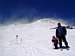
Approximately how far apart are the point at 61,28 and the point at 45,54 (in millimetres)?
2838

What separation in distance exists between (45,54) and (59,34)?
2667 millimetres

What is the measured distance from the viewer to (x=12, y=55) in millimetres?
13094

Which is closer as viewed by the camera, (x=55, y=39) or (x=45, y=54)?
(x=45, y=54)

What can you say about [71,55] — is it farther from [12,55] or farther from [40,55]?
[12,55]

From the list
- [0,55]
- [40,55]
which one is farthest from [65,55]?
[0,55]

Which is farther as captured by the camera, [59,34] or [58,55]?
[59,34]

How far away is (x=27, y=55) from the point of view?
1302 cm

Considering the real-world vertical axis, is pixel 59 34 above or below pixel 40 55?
above

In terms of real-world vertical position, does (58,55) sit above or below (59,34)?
below

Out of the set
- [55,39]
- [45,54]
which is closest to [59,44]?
[55,39]

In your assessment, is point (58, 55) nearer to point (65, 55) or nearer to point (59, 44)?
point (65, 55)

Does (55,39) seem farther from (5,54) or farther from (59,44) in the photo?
(5,54)

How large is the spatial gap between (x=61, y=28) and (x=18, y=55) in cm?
372

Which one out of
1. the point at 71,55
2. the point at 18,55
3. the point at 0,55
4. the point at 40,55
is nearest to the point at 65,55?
the point at 71,55
